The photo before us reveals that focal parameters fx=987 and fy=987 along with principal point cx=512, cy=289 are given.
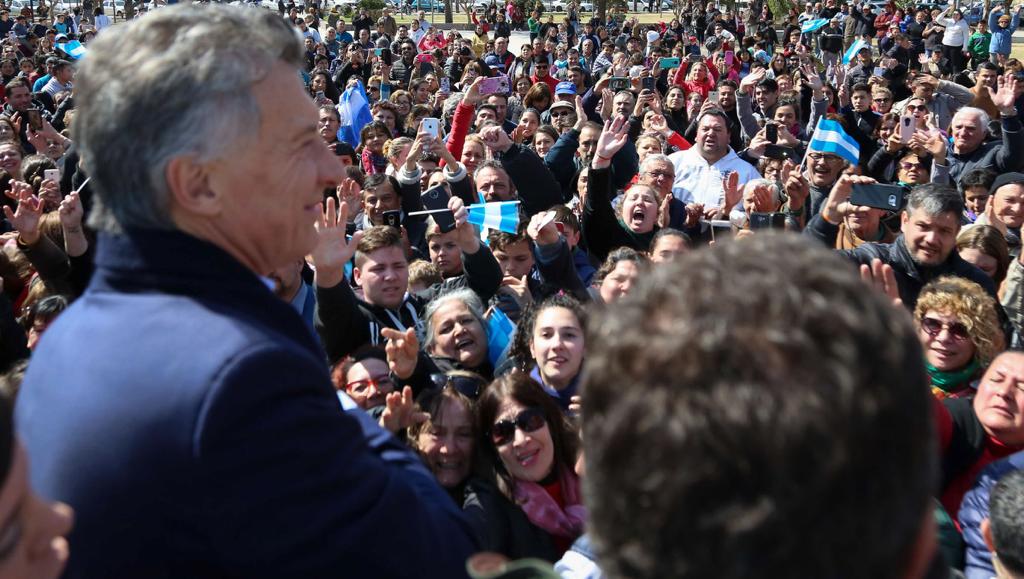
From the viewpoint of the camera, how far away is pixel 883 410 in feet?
2.55

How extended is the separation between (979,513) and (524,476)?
1346 millimetres


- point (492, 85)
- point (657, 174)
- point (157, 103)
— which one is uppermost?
point (157, 103)

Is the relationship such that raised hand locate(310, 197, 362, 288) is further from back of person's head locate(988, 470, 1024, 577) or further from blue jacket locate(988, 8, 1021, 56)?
blue jacket locate(988, 8, 1021, 56)

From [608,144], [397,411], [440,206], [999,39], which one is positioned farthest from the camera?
[999,39]

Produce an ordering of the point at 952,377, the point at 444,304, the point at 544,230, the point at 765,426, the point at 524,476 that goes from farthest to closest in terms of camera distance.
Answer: the point at 544,230 < the point at 444,304 < the point at 952,377 < the point at 524,476 < the point at 765,426

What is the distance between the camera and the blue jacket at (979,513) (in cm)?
269

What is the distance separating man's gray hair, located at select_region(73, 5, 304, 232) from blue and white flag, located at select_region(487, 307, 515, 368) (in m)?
3.07

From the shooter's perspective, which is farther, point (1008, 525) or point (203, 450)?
point (1008, 525)

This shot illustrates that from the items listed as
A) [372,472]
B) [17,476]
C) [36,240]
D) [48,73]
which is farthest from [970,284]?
[48,73]

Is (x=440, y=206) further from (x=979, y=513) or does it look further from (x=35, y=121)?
(x=35, y=121)

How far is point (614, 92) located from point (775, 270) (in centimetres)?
998

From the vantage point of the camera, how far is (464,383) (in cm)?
372

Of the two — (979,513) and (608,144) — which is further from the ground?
(608,144)

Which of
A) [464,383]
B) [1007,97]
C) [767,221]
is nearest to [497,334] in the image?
[464,383]
